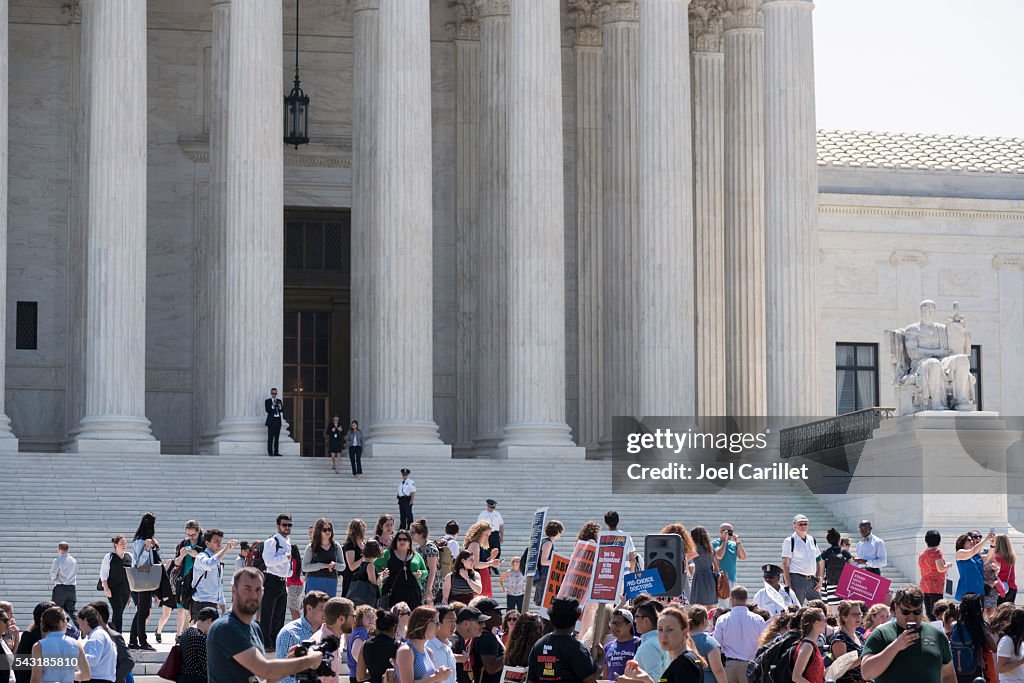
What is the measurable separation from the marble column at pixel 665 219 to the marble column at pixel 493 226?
3801 millimetres

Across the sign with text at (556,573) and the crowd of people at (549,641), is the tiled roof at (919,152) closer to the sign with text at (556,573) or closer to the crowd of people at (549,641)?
the crowd of people at (549,641)

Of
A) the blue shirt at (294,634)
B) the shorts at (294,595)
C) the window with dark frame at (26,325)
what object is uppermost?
→ the window with dark frame at (26,325)

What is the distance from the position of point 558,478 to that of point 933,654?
27642 mm

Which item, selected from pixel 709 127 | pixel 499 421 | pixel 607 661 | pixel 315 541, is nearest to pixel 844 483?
pixel 499 421

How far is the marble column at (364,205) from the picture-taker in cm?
4566

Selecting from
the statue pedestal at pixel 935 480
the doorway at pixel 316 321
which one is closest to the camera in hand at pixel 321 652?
the statue pedestal at pixel 935 480

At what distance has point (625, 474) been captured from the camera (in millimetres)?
44312

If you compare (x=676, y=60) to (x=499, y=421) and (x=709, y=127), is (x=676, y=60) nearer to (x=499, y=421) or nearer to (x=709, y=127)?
(x=709, y=127)

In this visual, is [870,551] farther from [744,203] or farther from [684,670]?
[744,203]

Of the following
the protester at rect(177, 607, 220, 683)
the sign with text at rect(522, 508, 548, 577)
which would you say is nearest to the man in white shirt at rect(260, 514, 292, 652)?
the sign with text at rect(522, 508, 548, 577)

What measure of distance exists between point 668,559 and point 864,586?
6.82 feet

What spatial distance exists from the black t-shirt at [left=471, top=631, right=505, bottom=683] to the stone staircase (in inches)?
732

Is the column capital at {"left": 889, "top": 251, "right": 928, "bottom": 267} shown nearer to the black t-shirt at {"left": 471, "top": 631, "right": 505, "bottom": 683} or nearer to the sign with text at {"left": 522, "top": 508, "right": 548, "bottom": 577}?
the sign with text at {"left": 522, "top": 508, "right": 548, "bottom": 577}

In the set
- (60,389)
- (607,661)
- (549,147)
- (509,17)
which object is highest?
(509,17)
